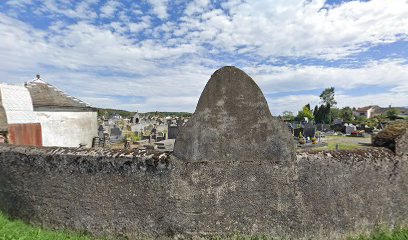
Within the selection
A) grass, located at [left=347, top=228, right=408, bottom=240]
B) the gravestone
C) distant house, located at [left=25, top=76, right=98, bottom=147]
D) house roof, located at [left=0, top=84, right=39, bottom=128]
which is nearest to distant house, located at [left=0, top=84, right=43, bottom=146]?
house roof, located at [left=0, top=84, right=39, bottom=128]

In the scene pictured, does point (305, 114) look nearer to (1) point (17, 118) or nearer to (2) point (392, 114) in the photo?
(2) point (392, 114)

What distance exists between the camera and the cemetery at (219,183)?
4297mm

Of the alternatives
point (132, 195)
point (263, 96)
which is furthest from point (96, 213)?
point (263, 96)

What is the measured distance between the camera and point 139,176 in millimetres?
4316

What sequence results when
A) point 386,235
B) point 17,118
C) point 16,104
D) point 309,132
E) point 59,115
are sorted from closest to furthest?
point 386,235 → point 17,118 → point 16,104 → point 59,115 → point 309,132

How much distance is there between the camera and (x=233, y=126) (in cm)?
439

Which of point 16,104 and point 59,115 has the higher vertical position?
point 16,104

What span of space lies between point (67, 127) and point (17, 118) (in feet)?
31.3

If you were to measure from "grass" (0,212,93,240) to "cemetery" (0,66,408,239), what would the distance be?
138 mm

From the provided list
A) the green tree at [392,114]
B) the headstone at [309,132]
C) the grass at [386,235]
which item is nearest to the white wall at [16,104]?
the grass at [386,235]

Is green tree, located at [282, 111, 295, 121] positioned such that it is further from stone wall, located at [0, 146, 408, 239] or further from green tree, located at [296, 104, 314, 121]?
stone wall, located at [0, 146, 408, 239]

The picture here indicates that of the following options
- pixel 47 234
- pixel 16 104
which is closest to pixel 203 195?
pixel 47 234

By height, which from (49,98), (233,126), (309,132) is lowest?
(309,132)

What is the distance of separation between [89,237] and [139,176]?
1291 mm
